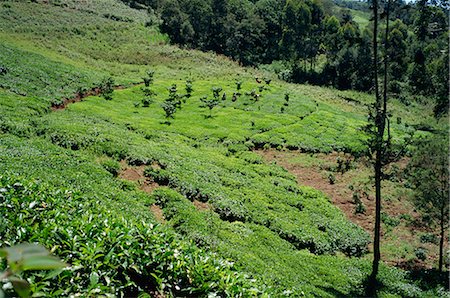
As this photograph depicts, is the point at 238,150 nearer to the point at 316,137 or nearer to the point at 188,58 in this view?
the point at 316,137

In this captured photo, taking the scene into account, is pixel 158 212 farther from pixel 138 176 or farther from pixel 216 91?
pixel 216 91

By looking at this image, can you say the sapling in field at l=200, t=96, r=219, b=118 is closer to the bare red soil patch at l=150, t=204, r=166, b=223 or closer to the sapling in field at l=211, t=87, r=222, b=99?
the sapling in field at l=211, t=87, r=222, b=99

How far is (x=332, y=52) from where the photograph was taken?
9381cm

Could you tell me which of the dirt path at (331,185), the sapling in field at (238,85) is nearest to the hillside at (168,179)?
the sapling in field at (238,85)

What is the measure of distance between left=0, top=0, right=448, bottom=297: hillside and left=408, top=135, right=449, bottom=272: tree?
3922mm

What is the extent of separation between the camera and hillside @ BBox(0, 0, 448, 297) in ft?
22.9

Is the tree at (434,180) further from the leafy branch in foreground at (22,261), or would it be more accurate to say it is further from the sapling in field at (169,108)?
the sapling in field at (169,108)

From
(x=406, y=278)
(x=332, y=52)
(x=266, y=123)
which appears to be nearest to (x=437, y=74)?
(x=332, y=52)

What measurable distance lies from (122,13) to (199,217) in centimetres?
9994

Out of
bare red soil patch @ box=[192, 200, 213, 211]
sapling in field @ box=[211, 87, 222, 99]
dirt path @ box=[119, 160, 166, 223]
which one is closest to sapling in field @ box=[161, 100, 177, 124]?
sapling in field @ box=[211, 87, 222, 99]

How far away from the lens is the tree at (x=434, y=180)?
22.5 m

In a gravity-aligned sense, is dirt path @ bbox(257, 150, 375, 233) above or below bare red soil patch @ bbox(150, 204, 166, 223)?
below

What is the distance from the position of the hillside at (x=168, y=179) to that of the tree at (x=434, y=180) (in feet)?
12.9

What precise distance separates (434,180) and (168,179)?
16.1 m
